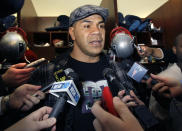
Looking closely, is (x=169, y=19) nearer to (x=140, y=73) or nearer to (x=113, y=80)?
(x=140, y=73)

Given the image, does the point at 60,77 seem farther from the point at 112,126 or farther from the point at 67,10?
the point at 67,10

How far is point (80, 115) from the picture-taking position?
1.07m

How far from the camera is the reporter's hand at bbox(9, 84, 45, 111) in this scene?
0.82 metres

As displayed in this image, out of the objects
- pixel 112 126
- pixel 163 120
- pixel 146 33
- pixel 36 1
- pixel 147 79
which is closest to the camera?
pixel 112 126

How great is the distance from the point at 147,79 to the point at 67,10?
8.70ft

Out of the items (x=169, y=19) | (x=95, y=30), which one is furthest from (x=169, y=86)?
(x=169, y=19)

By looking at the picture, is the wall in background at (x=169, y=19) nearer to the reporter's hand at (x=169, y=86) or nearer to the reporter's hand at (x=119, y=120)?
the reporter's hand at (x=169, y=86)

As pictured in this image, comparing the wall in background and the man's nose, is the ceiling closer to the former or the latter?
the wall in background

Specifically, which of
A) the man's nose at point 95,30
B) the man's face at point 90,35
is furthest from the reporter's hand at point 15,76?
the man's nose at point 95,30

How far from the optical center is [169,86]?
103cm

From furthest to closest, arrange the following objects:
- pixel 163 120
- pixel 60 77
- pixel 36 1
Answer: pixel 36 1 < pixel 163 120 < pixel 60 77

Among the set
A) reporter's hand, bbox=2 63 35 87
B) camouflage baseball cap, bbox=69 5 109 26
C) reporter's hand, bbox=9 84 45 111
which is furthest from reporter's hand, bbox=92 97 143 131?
camouflage baseball cap, bbox=69 5 109 26

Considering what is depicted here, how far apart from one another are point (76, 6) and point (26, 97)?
2719 millimetres

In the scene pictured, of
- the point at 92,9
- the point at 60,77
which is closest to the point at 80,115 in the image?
the point at 60,77
